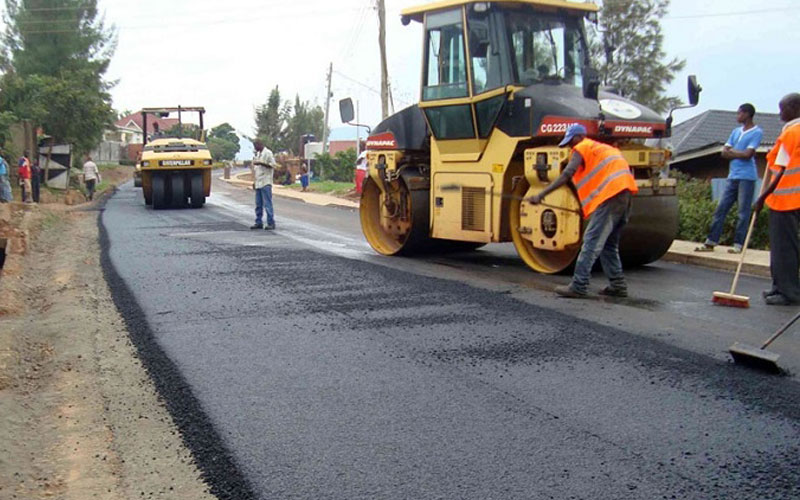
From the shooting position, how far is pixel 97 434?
13.4 ft

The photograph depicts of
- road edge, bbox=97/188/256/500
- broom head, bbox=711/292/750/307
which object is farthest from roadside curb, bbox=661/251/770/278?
road edge, bbox=97/188/256/500

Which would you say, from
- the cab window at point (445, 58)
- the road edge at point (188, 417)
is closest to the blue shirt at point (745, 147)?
the cab window at point (445, 58)

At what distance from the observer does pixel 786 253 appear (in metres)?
6.77

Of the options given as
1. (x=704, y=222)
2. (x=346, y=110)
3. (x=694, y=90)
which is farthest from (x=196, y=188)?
(x=694, y=90)

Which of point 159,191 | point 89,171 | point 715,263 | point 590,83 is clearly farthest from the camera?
point 89,171

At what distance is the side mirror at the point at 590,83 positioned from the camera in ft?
25.1

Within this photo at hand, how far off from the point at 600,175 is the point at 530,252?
5.61 ft

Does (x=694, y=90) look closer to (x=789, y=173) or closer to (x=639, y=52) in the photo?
(x=789, y=173)

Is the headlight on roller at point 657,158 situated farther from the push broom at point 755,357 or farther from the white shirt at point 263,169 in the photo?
the white shirt at point 263,169

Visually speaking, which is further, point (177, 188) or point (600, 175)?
point (177, 188)

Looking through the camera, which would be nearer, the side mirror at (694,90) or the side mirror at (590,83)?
the side mirror at (590,83)

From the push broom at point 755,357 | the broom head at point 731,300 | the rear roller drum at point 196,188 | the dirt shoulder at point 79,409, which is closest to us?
the dirt shoulder at point 79,409

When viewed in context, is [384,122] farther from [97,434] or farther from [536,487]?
[536,487]

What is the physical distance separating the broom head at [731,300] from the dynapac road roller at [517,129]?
142cm
